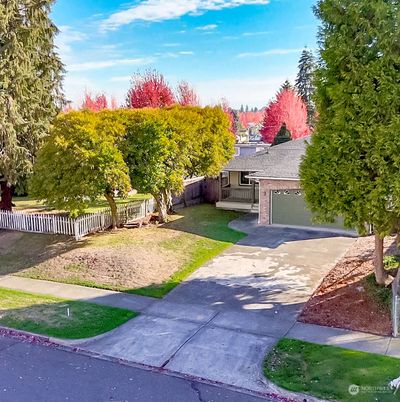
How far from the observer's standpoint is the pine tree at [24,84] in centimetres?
1914

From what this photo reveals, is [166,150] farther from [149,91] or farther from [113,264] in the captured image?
[149,91]

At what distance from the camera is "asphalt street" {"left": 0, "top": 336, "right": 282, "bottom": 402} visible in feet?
25.7

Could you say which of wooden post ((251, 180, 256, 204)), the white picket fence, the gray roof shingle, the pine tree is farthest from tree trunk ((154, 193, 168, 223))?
the pine tree

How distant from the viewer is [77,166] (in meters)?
16.6

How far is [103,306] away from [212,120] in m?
13.7

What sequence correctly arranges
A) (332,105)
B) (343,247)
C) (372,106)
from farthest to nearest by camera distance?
(343,247) → (332,105) → (372,106)

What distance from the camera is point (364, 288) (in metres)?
11.9

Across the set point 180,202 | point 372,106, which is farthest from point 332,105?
point 180,202

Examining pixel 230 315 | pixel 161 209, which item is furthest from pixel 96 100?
pixel 230 315

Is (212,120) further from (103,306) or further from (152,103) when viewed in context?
(152,103)

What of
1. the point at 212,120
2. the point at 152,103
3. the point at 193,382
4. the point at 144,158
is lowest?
the point at 193,382

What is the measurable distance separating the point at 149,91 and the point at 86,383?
134ft

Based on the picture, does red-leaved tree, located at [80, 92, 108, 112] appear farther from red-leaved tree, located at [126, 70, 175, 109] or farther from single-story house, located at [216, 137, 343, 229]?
single-story house, located at [216, 137, 343, 229]

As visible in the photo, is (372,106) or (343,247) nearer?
(372,106)
